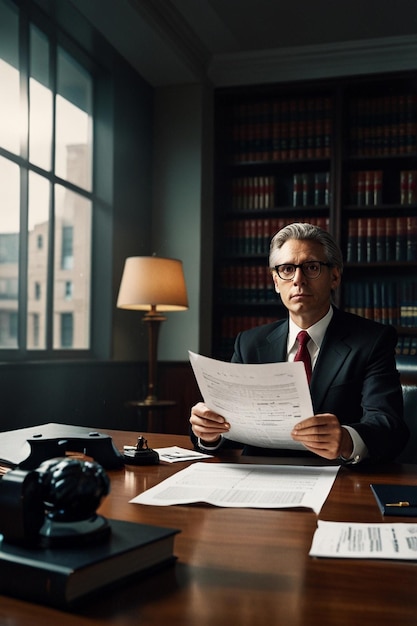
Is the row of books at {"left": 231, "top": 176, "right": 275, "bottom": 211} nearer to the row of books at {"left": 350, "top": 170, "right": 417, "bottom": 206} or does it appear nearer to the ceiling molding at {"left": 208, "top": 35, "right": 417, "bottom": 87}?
the row of books at {"left": 350, "top": 170, "right": 417, "bottom": 206}

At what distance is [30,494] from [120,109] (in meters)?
4.11

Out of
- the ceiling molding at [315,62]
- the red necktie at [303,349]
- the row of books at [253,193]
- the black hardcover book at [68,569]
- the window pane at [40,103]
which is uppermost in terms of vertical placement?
the ceiling molding at [315,62]

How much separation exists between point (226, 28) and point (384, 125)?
1265mm

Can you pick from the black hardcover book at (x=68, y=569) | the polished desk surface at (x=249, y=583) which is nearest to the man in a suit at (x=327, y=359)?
the polished desk surface at (x=249, y=583)

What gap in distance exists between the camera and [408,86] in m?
4.73

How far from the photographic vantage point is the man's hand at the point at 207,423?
66.1 inches

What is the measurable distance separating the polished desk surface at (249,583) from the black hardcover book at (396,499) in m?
0.02

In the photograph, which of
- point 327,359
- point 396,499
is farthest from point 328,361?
point 396,499

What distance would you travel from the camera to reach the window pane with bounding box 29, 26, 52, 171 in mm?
3807

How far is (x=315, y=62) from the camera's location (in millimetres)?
4797

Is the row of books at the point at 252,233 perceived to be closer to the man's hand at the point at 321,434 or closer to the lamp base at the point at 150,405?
the lamp base at the point at 150,405

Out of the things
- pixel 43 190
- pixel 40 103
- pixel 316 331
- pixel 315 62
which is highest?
pixel 315 62

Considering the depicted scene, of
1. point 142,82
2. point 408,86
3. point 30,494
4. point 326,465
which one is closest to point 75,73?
point 142,82

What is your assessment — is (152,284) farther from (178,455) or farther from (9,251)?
(178,455)
